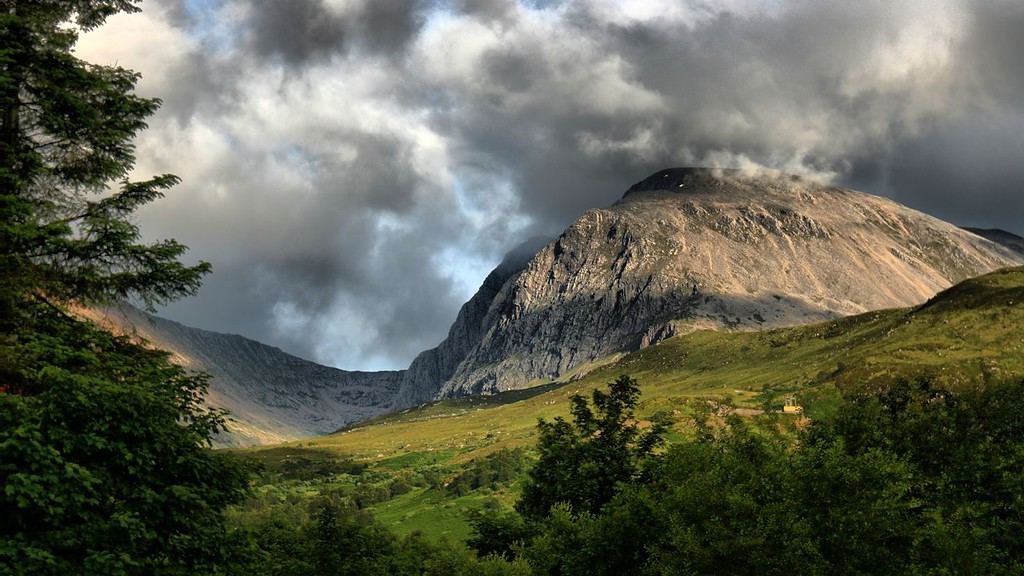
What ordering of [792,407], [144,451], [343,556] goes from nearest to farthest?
[144,451]
[343,556]
[792,407]

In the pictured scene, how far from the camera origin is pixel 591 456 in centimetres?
6469

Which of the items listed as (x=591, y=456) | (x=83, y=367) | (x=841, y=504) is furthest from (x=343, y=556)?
(x=83, y=367)

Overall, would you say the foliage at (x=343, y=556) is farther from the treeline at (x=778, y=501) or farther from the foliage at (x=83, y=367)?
the foliage at (x=83, y=367)

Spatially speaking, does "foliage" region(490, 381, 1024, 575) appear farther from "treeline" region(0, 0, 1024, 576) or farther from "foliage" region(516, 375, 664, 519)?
"foliage" region(516, 375, 664, 519)

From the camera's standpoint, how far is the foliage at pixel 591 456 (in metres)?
63.5

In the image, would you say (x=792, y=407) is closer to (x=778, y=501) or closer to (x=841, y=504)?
(x=778, y=501)

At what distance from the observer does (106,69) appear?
28.6m

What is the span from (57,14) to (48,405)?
613 inches

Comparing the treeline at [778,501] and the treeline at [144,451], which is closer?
the treeline at [144,451]

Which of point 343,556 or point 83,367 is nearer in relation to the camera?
point 83,367

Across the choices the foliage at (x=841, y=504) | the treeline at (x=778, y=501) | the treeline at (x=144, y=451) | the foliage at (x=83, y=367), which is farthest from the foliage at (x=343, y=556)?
the foliage at (x=83, y=367)

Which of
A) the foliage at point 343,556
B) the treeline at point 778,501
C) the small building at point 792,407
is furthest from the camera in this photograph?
the small building at point 792,407

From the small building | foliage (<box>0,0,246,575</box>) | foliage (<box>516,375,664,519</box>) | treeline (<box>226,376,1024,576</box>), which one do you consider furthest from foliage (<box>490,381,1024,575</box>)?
the small building

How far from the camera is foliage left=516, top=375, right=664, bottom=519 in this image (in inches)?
2500
